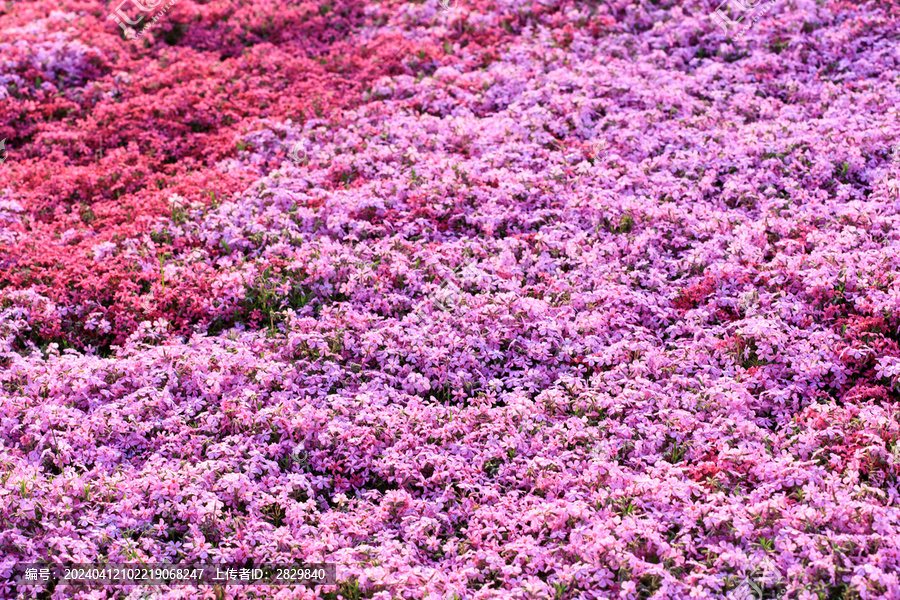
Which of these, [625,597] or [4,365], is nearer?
[625,597]

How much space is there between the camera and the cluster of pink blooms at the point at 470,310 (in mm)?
6547

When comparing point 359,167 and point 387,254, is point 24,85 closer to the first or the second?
point 359,167

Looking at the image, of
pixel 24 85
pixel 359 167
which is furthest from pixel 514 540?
pixel 24 85

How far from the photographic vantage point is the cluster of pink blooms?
6.55m

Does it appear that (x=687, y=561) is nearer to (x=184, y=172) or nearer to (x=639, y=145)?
(x=639, y=145)

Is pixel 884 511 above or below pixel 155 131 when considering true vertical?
below

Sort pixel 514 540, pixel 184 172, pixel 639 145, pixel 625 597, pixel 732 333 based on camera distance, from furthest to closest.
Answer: pixel 184 172 → pixel 639 145 → pixel 732 333 → pixel 514 540 → pixel 625 597

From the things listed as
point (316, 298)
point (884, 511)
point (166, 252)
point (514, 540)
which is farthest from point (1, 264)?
point (884, 511)

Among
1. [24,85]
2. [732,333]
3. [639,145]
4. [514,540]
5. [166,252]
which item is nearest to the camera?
[514,540]

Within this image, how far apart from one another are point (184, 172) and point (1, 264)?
9.72ft

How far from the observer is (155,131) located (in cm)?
1309

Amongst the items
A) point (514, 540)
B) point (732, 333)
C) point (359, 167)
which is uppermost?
point (359, 167)

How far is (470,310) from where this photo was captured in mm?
8906

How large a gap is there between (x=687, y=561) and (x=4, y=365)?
7.04 metres
